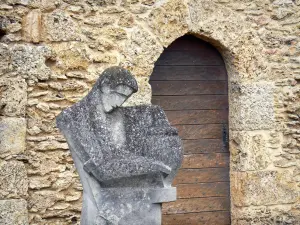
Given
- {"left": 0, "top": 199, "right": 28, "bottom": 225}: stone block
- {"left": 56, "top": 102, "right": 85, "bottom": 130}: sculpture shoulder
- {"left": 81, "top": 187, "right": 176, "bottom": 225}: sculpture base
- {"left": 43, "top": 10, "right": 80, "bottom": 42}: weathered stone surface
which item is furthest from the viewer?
{"left": 43, "top": 10, "right": 80, "bottom": 42}: weathered stone surface

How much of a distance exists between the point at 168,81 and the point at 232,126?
877 millimetres

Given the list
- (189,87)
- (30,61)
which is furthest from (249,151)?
(30,61)

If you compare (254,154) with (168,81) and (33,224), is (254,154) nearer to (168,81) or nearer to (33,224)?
(168,81)

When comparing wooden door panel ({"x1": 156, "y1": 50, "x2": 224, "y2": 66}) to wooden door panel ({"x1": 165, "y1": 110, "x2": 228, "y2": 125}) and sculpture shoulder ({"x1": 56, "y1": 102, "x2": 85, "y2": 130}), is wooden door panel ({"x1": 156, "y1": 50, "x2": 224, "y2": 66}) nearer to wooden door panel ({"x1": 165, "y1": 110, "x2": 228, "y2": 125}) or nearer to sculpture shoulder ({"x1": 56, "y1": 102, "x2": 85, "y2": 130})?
wooden door panel ({"x1": 165, "y1": 110, "x2": 228, "y2": 125})

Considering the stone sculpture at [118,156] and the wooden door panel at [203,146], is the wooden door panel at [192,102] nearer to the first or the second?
the wooden door panel at [203,146]

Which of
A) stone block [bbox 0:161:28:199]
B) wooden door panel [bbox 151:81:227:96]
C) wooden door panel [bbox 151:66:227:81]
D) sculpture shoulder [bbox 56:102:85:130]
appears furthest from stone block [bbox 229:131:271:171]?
sculpture shoulder [bbox 56:102:85:130]

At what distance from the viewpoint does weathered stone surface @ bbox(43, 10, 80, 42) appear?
19.6 feet

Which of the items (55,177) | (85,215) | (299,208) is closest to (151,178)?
(85,215)

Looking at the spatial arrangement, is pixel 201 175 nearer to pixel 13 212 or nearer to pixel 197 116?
pixel 197 116

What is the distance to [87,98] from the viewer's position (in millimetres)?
3918

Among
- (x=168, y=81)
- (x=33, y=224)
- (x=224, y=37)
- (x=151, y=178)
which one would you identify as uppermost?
(x=224, y=37)

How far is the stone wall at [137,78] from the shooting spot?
5828mm

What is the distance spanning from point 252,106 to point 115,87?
10.7 feet

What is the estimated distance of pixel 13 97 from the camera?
5.79 m
